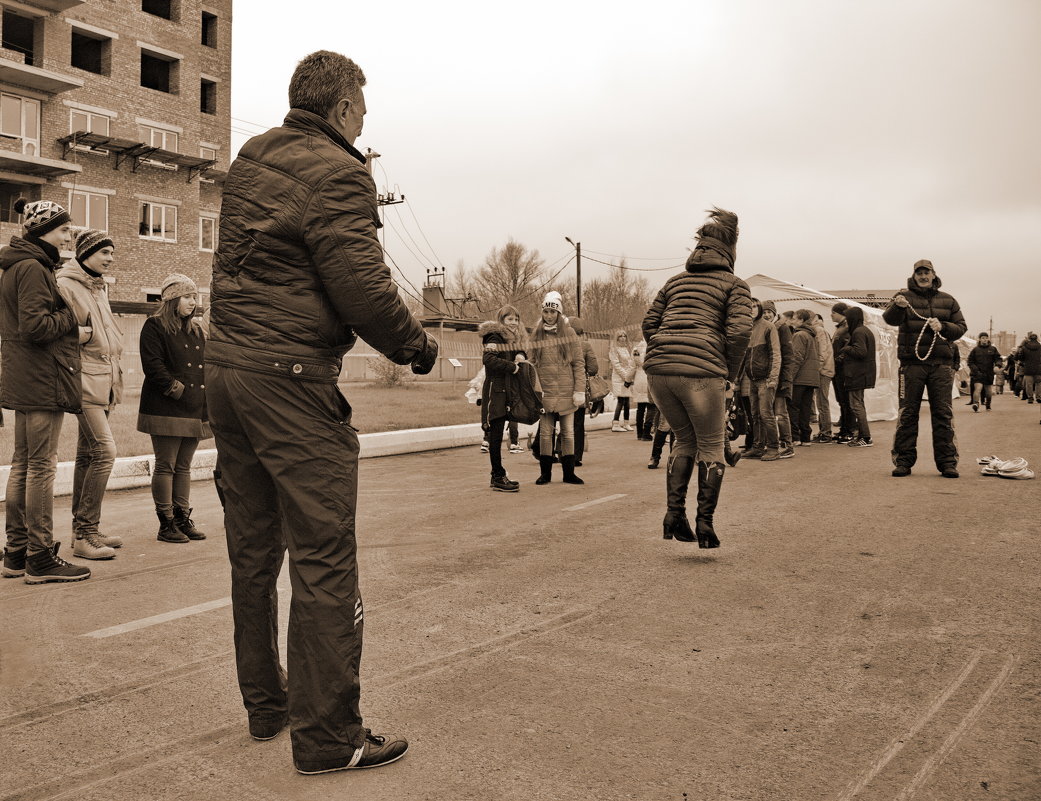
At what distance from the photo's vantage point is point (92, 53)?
114 feet

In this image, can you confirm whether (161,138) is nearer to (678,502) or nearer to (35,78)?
(35,78)

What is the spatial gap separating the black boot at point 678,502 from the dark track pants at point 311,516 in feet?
11.5

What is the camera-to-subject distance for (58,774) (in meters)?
2.93

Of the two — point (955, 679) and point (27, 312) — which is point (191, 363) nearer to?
point (27, 312)

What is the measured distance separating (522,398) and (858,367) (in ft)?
21.1

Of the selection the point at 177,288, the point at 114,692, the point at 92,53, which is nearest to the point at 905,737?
the point at 114,692

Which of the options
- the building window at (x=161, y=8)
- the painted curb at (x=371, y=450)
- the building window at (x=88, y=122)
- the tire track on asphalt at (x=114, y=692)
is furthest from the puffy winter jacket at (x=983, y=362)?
Answer: the building window at (x=161, y=8)

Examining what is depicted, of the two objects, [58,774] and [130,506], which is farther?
[130,506]

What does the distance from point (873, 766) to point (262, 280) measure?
2413 mm

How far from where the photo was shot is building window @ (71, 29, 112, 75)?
34219 mm

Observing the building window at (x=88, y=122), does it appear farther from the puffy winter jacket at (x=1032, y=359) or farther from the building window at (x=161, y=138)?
the puffy winter jacket at (x=1032, y=359)

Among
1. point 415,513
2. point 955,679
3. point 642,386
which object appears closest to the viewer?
point 955,679

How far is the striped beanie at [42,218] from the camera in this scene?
18.3 ft

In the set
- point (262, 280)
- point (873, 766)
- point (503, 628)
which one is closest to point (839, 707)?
point (873, 766)
